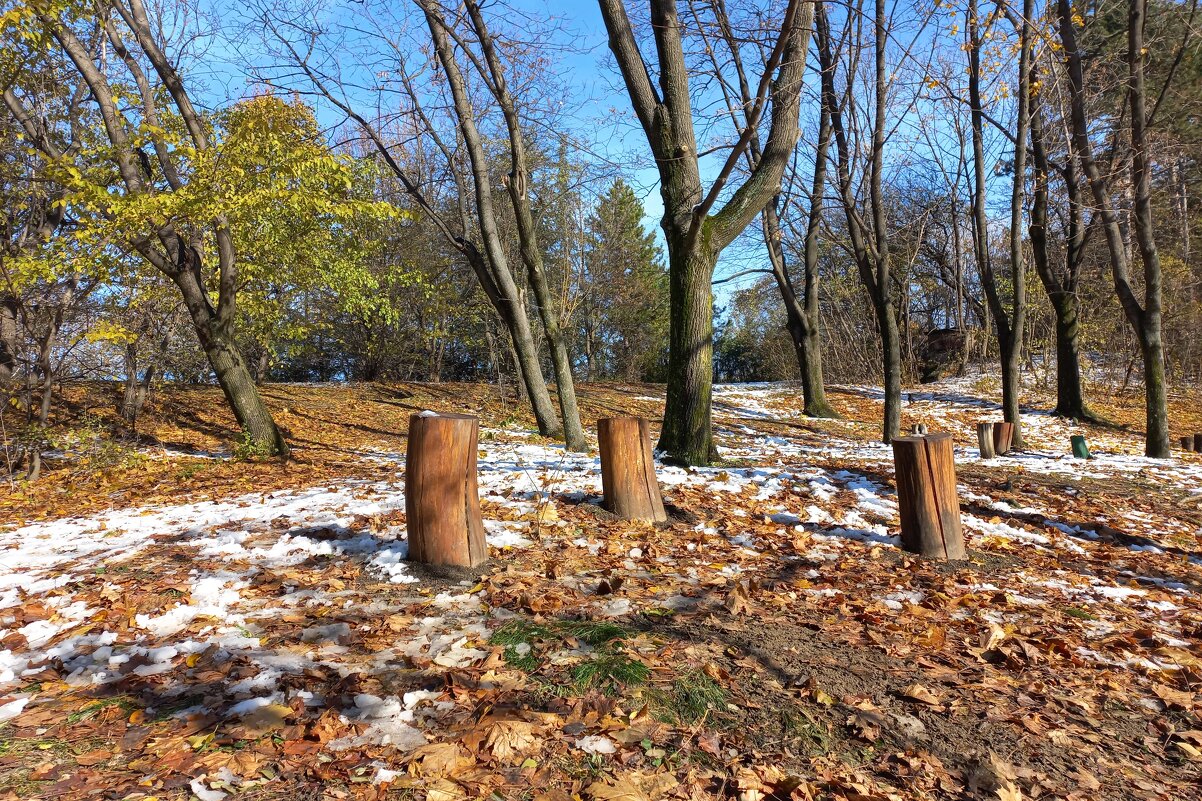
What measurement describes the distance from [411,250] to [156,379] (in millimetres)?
10507

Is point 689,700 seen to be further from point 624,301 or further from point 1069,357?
point 624,301

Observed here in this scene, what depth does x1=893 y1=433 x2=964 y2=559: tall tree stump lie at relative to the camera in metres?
4.78

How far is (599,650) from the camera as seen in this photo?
2957mm

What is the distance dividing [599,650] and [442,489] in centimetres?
145

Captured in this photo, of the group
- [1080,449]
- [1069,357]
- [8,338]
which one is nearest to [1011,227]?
[1069,357]

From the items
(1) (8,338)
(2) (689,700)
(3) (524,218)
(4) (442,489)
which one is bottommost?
(2) (689,700)

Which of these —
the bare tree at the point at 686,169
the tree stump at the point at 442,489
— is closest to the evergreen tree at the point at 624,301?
the bare tree at the point at 686,169

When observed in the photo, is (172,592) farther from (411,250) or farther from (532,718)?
(411,250)

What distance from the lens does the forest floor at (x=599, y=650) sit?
218 centimetres

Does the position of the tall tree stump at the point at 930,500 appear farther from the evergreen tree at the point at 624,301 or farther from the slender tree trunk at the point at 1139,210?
the evergreen tree at the point at 624,301

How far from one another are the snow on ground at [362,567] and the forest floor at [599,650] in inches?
1.0

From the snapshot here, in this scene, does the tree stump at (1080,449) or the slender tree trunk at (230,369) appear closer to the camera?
the slender tree trunk at (230,369)

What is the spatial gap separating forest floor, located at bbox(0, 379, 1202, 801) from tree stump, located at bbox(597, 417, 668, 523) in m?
0.20

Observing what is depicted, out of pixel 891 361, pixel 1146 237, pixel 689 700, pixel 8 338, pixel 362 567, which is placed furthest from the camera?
pixel 891 361
